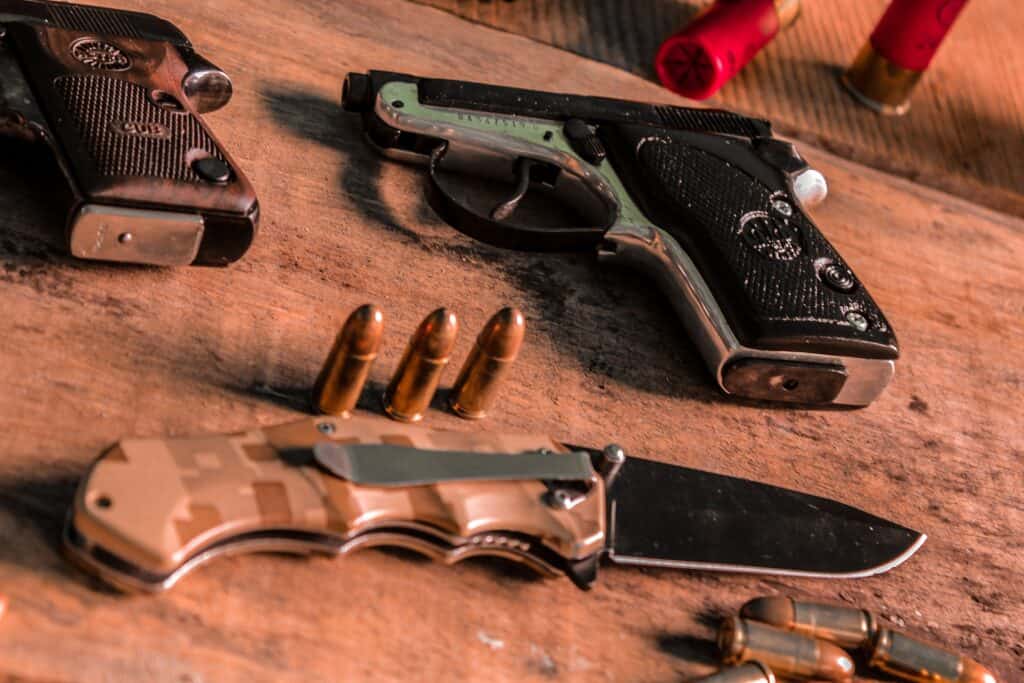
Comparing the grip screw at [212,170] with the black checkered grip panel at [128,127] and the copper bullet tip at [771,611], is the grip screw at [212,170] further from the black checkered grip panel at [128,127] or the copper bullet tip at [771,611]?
the copper bullet tip at [771,611]

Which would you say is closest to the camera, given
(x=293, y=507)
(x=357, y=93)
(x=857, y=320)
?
(x=293, y=507)

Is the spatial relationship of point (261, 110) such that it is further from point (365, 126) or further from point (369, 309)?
point (369, 309)

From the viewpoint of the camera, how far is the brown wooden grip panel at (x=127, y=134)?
4.97 feet

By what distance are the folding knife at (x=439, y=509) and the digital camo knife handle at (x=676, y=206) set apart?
0.22 meters

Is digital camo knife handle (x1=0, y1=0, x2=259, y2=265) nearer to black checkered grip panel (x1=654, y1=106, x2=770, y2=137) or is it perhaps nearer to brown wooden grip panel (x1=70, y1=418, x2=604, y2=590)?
brown wooden grip panel (x1=70, y1=418, x2=604, y2=590)

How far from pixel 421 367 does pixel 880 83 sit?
1.53 metres

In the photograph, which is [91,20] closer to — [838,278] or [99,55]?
[99,55]

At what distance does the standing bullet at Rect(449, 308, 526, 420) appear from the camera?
5.04 feet

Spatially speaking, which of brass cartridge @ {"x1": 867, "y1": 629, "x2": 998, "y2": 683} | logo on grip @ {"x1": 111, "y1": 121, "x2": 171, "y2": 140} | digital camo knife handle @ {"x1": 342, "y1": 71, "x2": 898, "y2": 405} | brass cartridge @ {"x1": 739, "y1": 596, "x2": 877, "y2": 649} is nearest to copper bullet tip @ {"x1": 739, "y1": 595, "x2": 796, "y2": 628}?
brass cartridge @ {"x1": 739, "y1": 596, "x2": 877, "y2": 649}

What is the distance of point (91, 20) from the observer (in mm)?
1726

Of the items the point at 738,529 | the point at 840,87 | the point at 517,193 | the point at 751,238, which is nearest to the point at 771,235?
the point at 751,238

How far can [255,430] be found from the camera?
1.38 metres

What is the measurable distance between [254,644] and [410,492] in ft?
0.73

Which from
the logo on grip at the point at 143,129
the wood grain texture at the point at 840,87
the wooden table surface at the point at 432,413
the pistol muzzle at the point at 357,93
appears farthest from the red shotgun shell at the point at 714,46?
the logo on grip at the point at 143,129
